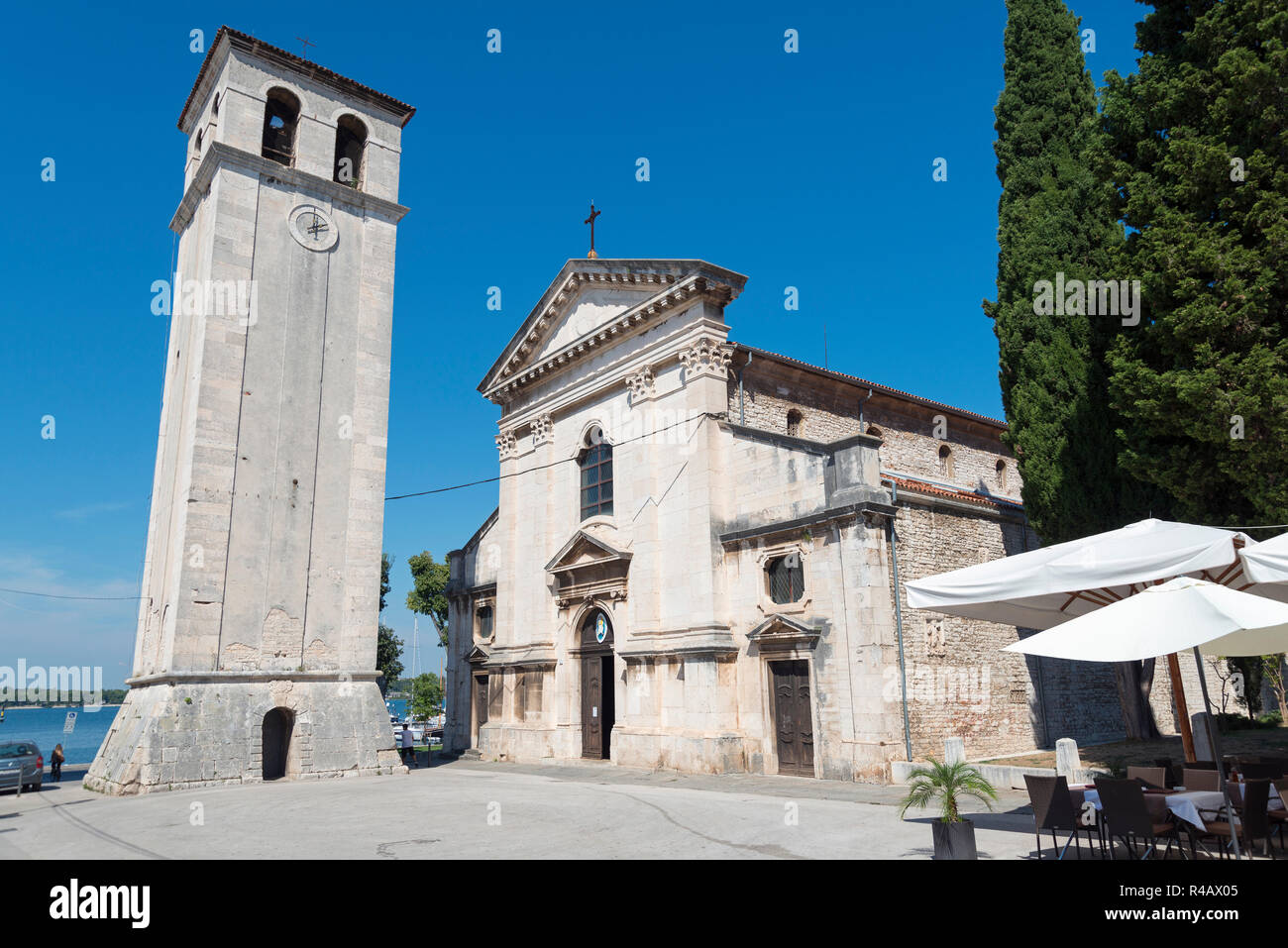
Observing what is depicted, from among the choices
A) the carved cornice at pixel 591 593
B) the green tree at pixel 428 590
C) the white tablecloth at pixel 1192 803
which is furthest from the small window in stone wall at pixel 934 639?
the green tree at pixel 428 590

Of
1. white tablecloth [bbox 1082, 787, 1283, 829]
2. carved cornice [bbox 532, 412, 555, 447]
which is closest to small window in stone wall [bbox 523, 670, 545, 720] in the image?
carved cornice [bbox 532, 412, 555, 447]

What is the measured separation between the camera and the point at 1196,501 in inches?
509

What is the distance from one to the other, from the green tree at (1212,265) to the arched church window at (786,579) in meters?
7.00

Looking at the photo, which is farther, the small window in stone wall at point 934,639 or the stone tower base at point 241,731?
the stone tower base at point 241,731

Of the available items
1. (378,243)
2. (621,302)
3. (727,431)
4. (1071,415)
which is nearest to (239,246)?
(378,243)

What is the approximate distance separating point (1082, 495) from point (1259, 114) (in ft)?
22.3

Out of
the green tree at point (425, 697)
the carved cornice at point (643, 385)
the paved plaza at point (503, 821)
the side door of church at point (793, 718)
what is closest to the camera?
the paved plaza at point (503, 821)

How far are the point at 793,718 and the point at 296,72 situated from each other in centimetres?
2123

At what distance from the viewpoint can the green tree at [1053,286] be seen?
1586 centimetres

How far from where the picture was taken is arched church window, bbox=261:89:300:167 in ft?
75.4

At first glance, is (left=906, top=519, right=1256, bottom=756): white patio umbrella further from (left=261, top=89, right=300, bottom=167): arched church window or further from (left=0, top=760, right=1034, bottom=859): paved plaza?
(left=261, top=89, right=300, bottom=167): arched church window

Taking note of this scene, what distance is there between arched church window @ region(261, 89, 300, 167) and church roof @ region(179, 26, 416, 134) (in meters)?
0.78

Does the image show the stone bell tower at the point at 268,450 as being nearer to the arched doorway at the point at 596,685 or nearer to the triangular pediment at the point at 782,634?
the arched doorway at the point at 596,685

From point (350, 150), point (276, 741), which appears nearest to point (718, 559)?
point (276, 741)
